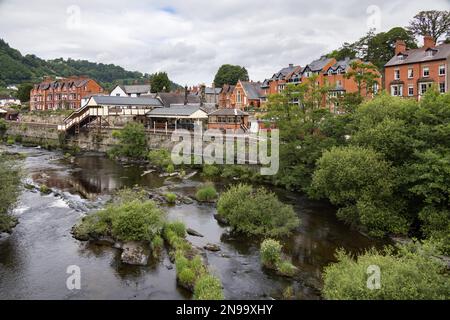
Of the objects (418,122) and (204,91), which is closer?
(418,122)

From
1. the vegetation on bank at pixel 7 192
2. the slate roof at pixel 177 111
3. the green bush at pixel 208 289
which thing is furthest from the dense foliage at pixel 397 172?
the slate roof at pixel 177 111

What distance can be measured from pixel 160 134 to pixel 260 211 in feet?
109

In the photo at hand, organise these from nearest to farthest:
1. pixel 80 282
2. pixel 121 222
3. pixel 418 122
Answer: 1. pixel 80 282
2. pixel 121 222
3. pixel 418 122

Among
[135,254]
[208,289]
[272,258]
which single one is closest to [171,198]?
[135,254]

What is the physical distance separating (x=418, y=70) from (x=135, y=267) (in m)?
42.5

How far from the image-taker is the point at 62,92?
93.3 metres

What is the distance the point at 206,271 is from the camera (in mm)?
18594

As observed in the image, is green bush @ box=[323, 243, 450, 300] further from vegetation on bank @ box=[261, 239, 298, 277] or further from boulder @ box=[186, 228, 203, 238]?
boulder @ box=[186, 228, 203, 238]

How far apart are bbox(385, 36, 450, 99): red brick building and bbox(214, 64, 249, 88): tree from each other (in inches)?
2221

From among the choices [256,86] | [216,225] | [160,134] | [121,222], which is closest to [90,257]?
[121,222]

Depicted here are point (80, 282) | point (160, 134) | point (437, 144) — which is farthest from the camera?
point (160, 134)

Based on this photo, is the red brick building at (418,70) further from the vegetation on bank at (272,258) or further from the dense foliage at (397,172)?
the vegetation on bank at (272,258)

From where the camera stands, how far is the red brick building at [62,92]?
8925 centimetres

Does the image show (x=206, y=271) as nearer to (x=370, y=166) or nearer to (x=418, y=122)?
(x=370, y=166)
